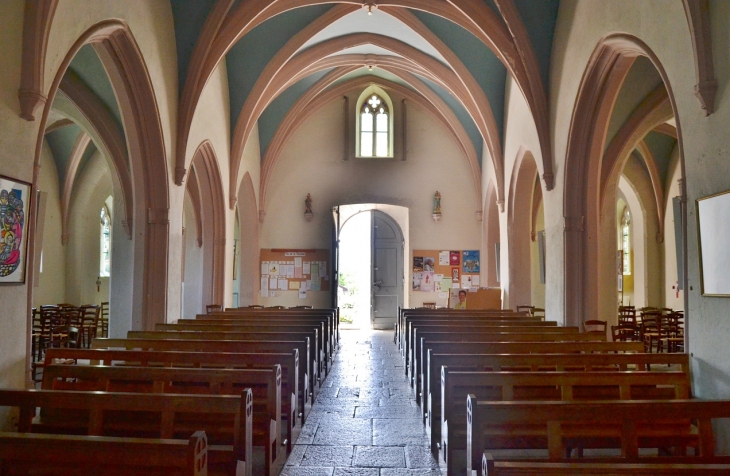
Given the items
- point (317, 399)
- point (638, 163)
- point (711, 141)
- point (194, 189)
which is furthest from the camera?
point (638, 163)

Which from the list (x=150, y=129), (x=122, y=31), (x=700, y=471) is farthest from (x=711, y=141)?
(x=150, y=129)

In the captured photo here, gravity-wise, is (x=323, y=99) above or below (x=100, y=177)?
above

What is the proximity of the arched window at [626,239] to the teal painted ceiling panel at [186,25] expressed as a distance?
1444 centimetres

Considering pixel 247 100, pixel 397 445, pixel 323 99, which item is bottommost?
pixel 397 445

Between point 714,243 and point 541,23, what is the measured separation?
596 centimetres

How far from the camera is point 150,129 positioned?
30.1 ft

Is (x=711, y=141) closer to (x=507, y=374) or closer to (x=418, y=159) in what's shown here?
(x=507, y=374)

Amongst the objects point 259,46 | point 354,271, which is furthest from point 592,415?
point 354,271

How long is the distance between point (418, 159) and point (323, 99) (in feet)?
10.3

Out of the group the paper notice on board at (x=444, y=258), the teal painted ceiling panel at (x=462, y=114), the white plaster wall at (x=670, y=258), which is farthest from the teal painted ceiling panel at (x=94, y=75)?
the white plaster wall at (x=670, y=258)

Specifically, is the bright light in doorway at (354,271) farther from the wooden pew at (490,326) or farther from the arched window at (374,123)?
the wooden pew at (490,326)

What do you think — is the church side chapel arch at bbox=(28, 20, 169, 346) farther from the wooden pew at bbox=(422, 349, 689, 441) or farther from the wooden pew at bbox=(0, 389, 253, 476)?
the wooden pew at bbox=(0, 389, 253, 476)

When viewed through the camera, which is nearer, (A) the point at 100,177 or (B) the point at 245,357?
(B) the point at 245,357

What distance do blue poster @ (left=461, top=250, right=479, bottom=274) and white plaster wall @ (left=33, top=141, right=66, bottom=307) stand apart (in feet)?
35.4
